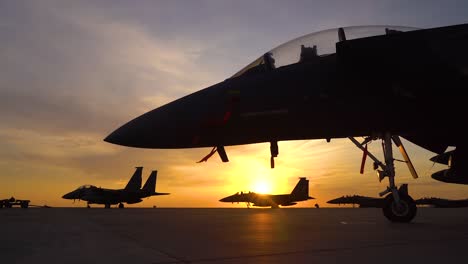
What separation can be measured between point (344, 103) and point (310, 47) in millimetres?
1686

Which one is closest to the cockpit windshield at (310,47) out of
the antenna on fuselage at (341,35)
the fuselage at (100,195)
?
the antenna on fuselage at (341,35)

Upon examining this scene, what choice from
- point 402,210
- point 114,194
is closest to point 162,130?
point 402,210

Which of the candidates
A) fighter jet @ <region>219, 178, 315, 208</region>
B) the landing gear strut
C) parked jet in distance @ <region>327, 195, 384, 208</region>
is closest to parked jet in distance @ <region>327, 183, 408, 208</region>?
parked jet in distance @ <region>327, 195, 384, 208</region>

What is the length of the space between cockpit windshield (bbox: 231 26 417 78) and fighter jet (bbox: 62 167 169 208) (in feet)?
140

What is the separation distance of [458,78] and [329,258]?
5825mm

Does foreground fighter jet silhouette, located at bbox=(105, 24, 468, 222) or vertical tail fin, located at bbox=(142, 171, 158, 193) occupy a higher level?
vertical tail fin, located at bbox=(142, 171, 158, 193)

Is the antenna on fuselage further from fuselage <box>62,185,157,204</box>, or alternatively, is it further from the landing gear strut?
fuselage <box>62,185,157,204</box>

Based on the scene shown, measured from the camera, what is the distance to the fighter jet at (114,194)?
51156 millimetres

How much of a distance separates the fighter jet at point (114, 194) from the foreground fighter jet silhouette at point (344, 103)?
42.5 m

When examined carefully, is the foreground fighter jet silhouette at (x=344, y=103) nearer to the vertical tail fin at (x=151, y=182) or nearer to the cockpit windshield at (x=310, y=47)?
the cockpit windshield at (x=310, y=47)

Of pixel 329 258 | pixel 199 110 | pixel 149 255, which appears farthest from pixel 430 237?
pixel 199 110

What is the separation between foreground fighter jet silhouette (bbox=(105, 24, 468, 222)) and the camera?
26.1ft

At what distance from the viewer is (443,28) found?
28.1ft

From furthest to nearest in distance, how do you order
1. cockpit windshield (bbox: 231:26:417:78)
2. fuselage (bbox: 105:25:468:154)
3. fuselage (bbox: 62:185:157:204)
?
fuselage (bbox: 62:185:157:204) < cockpit windshield (bbox: 231:26:417:78) < fuselage (bbox: 105:25:468:154)
